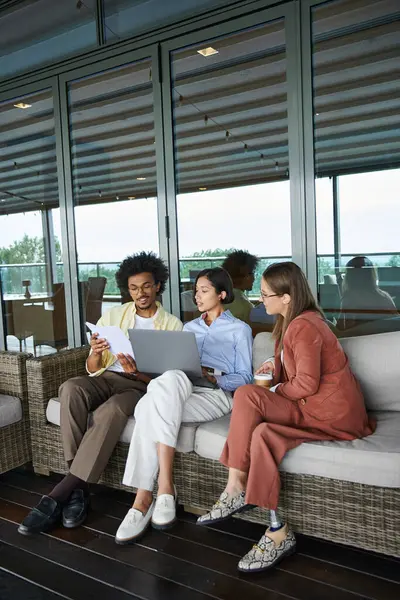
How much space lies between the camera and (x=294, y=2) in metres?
3.14

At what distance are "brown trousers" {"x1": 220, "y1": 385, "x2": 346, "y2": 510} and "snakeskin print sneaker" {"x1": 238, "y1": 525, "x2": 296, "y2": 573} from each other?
0.14 m

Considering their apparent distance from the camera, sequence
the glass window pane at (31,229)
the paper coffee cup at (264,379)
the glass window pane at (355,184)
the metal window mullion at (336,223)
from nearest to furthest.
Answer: the paper coffee cup at (264,379), the glass window pane at (355,184), the metal window mullion at (336,223), the glass window pane at (31,229)

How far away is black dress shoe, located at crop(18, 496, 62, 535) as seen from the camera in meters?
2.38

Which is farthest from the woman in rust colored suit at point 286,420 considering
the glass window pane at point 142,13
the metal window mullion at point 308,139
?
the glass window pane at point 142,13

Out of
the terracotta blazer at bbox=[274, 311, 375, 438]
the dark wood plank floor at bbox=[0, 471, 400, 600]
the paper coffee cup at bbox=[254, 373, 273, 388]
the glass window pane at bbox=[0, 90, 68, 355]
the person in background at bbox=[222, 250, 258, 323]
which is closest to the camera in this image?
the dark wood plank floor at bbox=[0, 471, 400, 600]

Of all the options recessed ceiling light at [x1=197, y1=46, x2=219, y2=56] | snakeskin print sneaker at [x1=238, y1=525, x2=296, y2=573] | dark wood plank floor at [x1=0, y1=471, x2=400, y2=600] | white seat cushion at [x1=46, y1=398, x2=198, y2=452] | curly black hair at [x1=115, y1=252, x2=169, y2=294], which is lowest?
dark wood plank floor at [x1=0, y1=471, x2=400, y2=600]

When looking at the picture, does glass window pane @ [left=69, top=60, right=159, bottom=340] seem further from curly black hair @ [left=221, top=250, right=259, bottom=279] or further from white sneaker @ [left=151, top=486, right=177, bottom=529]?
white sneaker @ [left=151, top=486, right=177, bottom=529]

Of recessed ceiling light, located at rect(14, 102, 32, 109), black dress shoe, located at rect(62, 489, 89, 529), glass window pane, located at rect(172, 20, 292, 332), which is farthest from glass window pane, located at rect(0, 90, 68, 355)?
black dress shoe, located at rect(62, 489, 89, 529)

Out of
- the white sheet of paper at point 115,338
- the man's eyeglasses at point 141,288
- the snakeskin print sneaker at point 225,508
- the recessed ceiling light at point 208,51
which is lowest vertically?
the snakeskin print sneaker at point 225,508

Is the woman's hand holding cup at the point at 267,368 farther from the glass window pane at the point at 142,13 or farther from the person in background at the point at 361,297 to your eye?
the glass window pane at the point at 142,13

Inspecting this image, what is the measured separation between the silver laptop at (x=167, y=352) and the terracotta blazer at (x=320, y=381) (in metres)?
0.46

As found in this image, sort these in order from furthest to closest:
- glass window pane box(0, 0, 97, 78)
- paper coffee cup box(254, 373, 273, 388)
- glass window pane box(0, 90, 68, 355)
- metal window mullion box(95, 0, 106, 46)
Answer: glass window pane box(0, 90, 68, 355) → glass window pane box(0, 0, 97, 78) → metal window mullion box(95, 0, 106, 46) → paper coffee cup box(254, 373, 273, 388)

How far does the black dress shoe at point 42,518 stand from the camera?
93.8 inches

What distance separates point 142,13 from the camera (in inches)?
149
